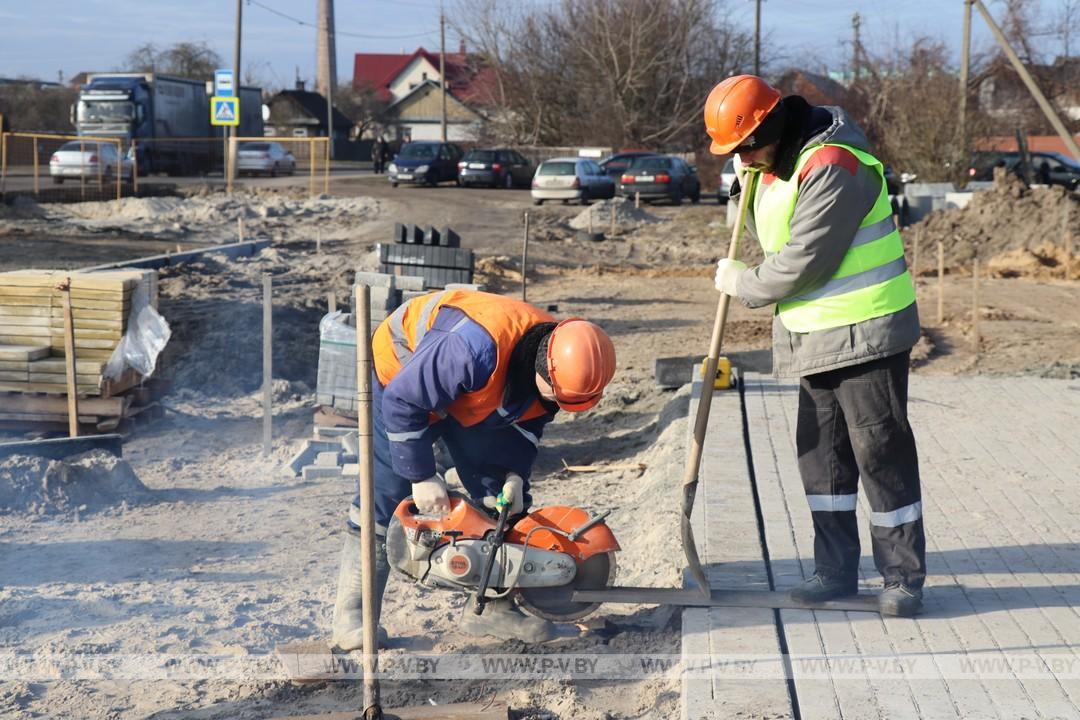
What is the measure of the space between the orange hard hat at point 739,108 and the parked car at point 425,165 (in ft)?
106

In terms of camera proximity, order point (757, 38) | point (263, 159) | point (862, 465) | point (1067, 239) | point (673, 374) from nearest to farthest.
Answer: point (862, 465) → point (673, 374) → point (1067, 239) → point (263, 159) → point (757, 38)

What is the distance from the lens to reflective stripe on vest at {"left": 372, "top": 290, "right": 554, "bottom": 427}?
4.22 metres

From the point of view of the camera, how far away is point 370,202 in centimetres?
2855

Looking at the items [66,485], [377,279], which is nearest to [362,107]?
[377,279]

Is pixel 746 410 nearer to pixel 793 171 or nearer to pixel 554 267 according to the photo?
pixel 793 171

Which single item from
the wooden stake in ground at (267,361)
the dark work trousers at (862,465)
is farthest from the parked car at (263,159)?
the dark work trousers at (862,465)

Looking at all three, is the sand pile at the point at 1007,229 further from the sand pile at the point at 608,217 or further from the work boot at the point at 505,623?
the work boot at the point at 505,623

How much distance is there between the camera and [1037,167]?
31781 mm

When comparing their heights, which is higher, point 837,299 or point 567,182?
point 567,182

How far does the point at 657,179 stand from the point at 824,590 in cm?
2789

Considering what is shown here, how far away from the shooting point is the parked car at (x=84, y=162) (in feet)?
99.7

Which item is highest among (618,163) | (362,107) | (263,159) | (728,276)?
(362,107)

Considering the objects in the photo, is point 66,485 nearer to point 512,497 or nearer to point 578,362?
point 512,497

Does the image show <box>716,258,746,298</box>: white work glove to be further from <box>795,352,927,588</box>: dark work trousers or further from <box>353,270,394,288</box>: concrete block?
<box>353,270,394,288</box>: concrete block
